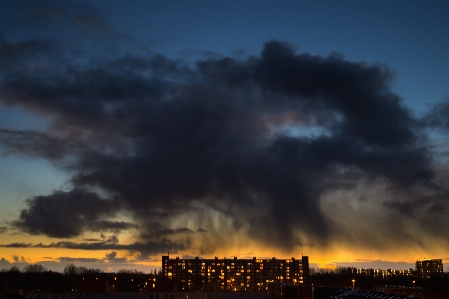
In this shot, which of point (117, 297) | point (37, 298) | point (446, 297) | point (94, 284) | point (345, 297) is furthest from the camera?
point (94, 284)

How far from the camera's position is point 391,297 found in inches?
3684

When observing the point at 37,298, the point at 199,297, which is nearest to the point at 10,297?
the point at 37,298

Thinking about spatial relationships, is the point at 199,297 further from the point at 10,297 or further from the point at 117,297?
the point at 10,297

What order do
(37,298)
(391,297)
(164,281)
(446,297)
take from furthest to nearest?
(164,281) → (37,298) → (446,297) → (391,297)

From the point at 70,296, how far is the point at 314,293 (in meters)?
66.0

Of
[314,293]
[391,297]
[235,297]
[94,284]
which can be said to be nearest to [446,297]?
[314,293]

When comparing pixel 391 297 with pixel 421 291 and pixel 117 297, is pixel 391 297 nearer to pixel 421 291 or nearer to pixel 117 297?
pixel 421 291

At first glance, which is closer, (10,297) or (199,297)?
(10,297)

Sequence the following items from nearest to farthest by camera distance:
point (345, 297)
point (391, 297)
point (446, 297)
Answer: point (391, 297) → point (345, 297) → point (446, 297)

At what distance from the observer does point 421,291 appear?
141125 millimetres

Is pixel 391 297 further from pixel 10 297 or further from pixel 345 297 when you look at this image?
pixel 10 297

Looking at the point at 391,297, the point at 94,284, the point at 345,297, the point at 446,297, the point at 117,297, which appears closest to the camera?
the point at 391,297

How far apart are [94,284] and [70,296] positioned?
112 feet

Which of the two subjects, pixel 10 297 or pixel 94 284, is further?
pixel 94 284
